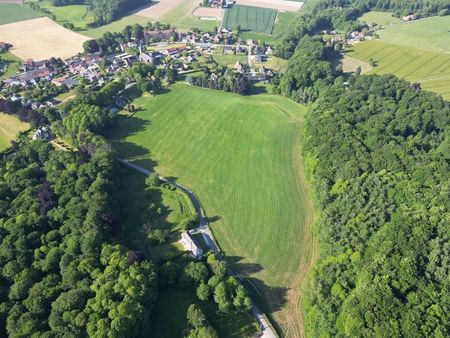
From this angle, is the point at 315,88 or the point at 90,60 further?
the point at 90,60

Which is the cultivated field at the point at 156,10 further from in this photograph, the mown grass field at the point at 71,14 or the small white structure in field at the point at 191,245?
the small white structure in field at the point at 191,245

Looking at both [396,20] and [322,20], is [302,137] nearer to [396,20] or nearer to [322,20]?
[322,20]

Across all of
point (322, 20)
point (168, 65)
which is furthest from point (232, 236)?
point (322, 20)

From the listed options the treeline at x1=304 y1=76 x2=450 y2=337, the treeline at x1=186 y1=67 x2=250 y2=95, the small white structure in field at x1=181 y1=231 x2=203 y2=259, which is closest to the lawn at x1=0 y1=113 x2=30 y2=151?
the treeline at x1=186 y1=67 x2=250 y2=95

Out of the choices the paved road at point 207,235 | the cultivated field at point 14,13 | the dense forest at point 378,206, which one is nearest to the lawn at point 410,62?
the dense forest at point 378,206

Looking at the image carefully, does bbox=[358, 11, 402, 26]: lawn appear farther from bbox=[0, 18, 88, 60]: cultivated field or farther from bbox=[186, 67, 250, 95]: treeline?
bbox=[0, 18, 88, 60]: cultivated field

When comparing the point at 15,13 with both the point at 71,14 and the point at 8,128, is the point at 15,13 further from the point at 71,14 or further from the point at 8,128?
the point at 8,128
